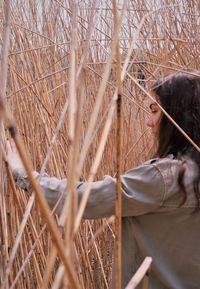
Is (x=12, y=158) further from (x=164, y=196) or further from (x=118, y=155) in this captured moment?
(x=118, y=155)

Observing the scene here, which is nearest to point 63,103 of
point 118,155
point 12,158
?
point 12,158

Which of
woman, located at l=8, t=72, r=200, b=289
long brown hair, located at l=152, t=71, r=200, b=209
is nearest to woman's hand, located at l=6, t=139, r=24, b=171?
woman, located at l=8, t=72, r=200, b=289

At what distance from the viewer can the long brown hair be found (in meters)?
0.79

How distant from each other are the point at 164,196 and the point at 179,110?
140 millimetres

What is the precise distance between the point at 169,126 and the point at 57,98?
456 mm

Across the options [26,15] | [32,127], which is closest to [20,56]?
[32,127]

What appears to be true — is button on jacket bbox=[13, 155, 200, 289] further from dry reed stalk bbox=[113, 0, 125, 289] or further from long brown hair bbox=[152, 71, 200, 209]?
dry reed stalk bbox=[113, 0, 125, 289]

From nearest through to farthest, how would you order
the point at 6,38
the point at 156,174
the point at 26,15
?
the point at 6,38 < the point at 156,174 < the point at 26,15

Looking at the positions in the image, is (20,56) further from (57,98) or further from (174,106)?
(174,106)

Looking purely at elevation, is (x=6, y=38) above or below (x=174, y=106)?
above

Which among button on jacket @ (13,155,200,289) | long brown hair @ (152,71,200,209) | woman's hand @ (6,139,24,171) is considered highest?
long brown hair @ (152,71,200,209)

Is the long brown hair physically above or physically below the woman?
above

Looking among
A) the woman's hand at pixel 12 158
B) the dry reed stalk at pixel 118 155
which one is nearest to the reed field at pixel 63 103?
the woman's hand at pixel 12 158

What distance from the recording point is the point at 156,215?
0.76 m
